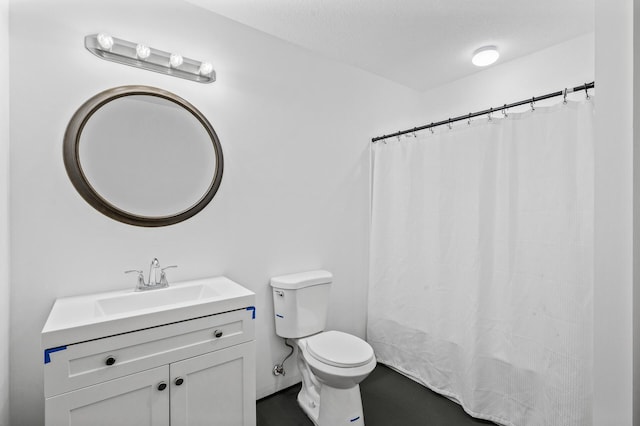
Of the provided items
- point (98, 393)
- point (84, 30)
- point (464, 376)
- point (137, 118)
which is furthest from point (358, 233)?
point (84, 30)

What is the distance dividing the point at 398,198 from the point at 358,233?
455 mm

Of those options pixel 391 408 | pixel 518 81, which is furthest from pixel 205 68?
pixel 391 408

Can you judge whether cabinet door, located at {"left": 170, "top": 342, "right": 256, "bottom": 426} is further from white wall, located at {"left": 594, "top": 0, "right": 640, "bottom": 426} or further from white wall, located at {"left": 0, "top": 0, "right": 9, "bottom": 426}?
white wall, located at {"left": 594, "top": 0, "right": 640, "bottom": 426}

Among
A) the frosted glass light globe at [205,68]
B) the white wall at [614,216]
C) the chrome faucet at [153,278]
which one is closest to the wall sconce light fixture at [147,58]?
the frosted glass light globe at [205,68]

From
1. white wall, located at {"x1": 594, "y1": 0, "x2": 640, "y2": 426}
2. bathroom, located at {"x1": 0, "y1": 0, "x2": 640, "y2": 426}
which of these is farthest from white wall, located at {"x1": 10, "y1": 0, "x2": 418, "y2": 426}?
white wall, located at {"x1": 594, "y1": 0, "x2": 640, "y2": 426}

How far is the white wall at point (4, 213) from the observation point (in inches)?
52.0

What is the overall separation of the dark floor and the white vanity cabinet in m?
0.46

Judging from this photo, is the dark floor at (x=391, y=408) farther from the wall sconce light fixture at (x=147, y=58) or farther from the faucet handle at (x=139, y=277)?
the wall sconce light fixture at (x=147, y=58)

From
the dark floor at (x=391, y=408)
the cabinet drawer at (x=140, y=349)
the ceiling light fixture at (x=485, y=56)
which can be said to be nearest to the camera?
the cabinet drawer at (x=140, y=349)

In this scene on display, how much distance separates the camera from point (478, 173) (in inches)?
81.2

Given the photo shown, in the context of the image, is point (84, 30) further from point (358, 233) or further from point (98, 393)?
point (358, 233)

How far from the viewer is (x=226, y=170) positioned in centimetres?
201

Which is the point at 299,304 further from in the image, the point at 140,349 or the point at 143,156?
the point at 143,156

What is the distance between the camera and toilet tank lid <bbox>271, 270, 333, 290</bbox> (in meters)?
2.10
